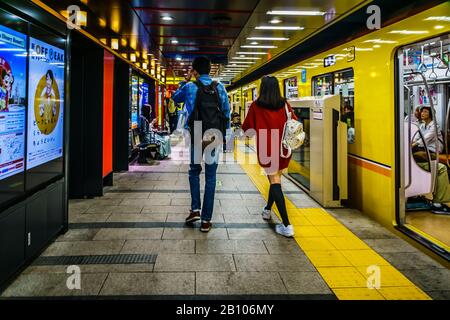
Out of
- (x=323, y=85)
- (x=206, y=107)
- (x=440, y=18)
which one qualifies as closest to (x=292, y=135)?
(x=206, y=107)

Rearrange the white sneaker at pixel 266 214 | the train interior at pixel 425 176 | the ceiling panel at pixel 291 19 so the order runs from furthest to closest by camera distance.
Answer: the ceiling panel at pixel 291 19 → the white sneaker at pixel 266 214 → the train interior at pixel 425 176

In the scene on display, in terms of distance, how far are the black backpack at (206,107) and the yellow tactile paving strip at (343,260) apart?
61.8 inches

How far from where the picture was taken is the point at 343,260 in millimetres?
3430

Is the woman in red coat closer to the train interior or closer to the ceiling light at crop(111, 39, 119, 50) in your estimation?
the train interior

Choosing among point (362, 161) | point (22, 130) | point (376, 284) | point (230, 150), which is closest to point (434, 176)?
point (362, 161)

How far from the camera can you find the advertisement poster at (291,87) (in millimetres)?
8727

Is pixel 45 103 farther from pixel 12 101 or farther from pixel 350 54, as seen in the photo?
pixel 350 54

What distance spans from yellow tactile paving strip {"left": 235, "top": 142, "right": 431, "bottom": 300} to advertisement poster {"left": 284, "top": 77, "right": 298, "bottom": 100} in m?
4.28

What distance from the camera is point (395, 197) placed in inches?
171

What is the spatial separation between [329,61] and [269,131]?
9.96ft

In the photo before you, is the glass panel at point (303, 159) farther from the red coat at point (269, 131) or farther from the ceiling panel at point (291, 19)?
the red coat at point (269, 131)

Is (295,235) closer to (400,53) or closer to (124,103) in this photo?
(400,53)

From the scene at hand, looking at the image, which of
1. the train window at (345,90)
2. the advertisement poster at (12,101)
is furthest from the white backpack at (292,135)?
the advertisement poster at (12,101)
